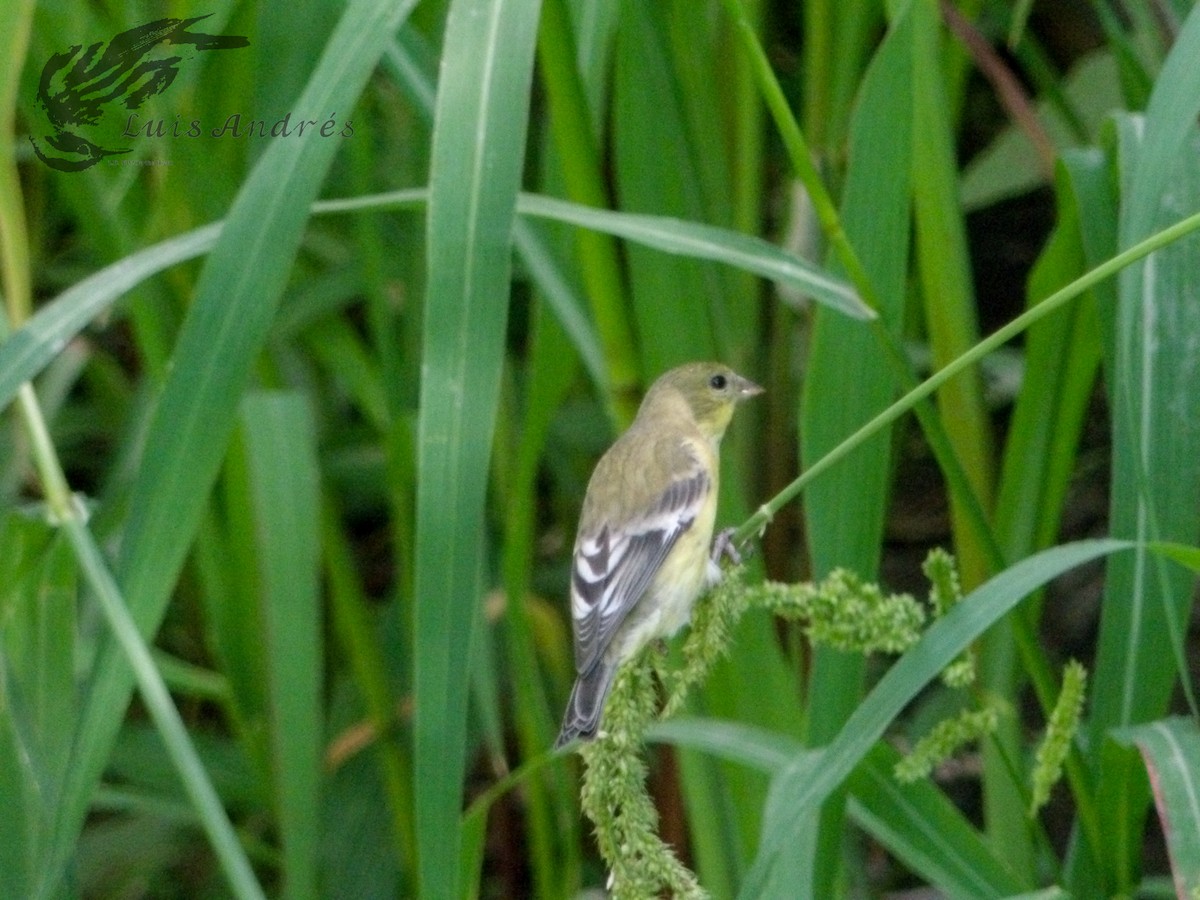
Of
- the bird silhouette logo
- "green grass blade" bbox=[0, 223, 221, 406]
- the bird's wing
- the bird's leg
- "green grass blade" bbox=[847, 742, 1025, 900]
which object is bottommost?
"green grass blade" bbox=[847, 742, 1025, 900]

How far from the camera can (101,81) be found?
2.21m

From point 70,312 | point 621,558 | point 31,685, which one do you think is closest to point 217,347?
point 70,312

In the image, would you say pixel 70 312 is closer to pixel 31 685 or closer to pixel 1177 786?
pixel 31 685

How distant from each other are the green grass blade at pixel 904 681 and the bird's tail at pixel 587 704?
324mm

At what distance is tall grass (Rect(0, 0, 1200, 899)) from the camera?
4.81 ft

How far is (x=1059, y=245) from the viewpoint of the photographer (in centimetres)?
198

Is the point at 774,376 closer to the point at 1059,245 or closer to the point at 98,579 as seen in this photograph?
the point at 1059,245

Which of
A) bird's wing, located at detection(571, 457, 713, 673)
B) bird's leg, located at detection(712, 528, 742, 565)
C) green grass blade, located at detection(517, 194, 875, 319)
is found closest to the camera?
green grass blade, located at detection(517, 194, 875, 319)

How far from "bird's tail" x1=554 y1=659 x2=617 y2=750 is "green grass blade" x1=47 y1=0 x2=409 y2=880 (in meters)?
0.50

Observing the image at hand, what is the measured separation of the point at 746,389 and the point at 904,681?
921 millimetres

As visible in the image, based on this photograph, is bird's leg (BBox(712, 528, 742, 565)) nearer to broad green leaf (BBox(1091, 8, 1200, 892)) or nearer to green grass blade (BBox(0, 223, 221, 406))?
broad green leaf (BBox(1091, 8, 1200, 892))

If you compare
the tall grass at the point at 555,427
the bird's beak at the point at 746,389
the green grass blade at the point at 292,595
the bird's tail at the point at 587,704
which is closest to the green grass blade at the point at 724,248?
the tall grass at the point at 555,427

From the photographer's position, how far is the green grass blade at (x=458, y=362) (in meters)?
1.29

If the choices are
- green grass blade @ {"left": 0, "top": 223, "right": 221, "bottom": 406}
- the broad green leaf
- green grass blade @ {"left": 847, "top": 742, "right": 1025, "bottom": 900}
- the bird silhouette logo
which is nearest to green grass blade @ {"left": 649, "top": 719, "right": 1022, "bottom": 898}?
green grass blade @ {"left": 847, "top": 742, "right": 1025, "bottom": 900}
